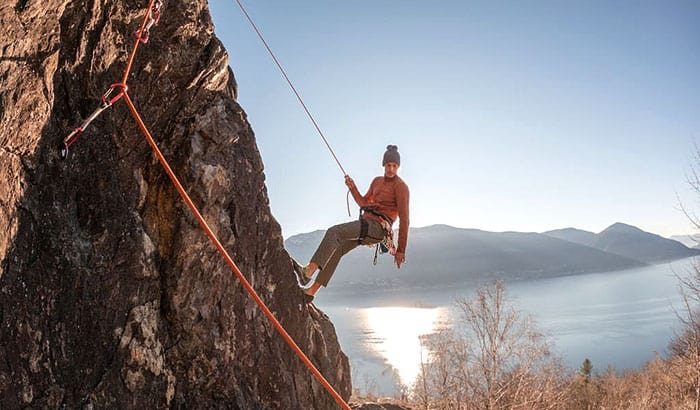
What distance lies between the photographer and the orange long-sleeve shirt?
570 cm

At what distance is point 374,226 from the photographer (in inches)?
222

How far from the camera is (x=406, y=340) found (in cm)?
6247

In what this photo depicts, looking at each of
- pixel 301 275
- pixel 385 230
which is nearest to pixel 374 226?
pixel 385 230

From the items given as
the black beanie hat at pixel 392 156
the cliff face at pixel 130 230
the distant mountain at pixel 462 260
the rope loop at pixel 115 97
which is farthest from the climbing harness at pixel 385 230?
the distant mountain at pixel 462 260

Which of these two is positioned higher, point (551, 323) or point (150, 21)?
point (150, 21)

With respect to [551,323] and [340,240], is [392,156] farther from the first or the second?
[551,323]

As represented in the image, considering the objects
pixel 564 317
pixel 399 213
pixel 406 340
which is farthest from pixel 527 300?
pixel 399 213

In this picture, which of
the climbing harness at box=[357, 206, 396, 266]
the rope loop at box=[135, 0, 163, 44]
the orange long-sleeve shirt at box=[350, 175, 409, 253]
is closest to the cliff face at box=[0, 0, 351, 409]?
the rope loop at box=[135, 0, 163, 44]

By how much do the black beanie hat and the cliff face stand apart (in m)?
1.58

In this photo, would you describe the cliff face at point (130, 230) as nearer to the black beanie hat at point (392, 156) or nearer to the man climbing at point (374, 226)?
the man climbing at point (374, 226)

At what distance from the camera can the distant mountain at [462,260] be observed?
133750 millimetres

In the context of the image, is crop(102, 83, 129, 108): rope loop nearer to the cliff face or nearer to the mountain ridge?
the cliff face

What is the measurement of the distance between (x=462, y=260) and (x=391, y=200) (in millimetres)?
157506

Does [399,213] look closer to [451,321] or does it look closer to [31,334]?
[31,334]
